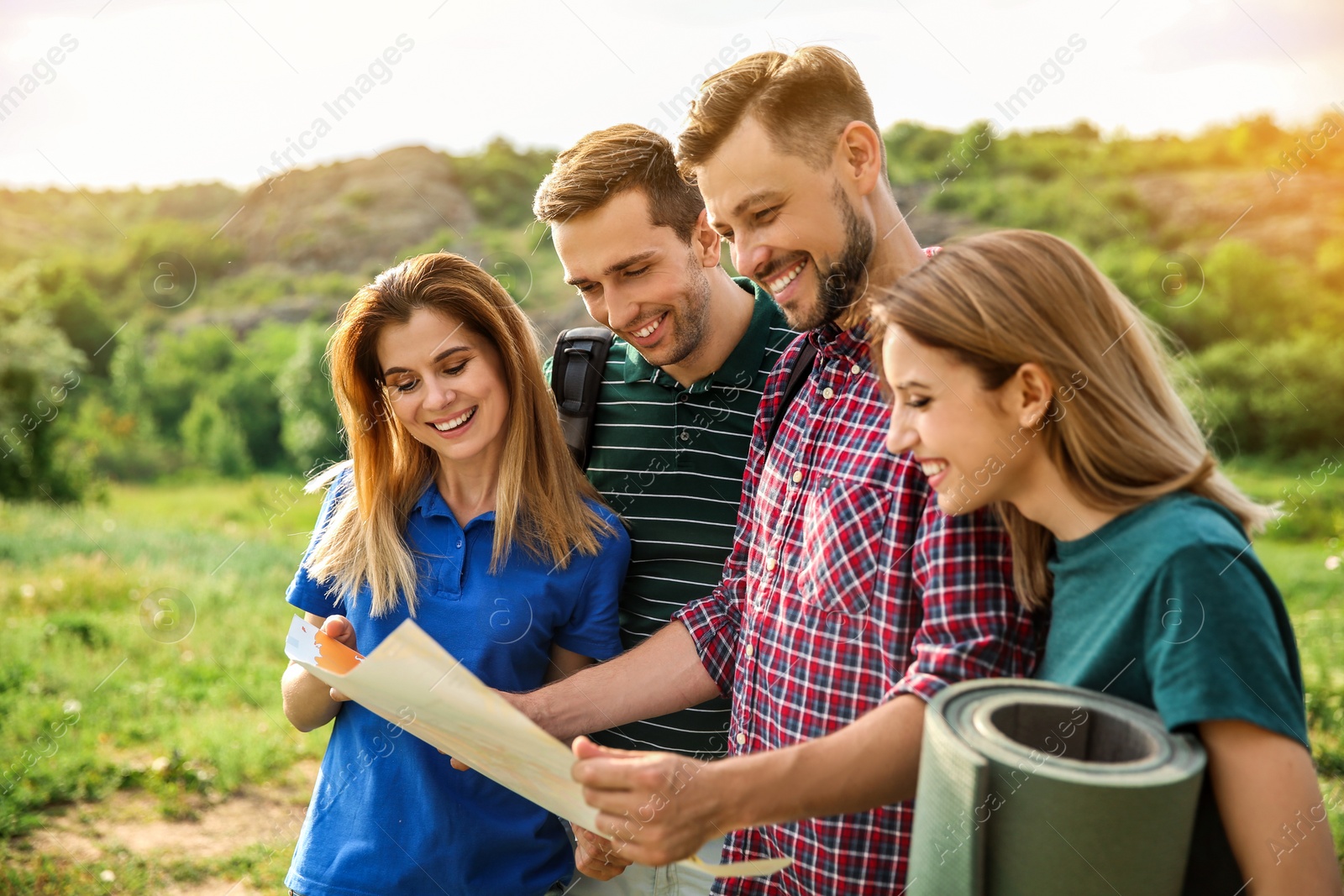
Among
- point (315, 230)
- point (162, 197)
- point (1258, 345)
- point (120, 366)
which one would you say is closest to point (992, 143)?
point (1258, 345)

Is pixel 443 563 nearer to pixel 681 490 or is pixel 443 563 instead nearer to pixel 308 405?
pixel 681 490

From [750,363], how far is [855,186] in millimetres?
626

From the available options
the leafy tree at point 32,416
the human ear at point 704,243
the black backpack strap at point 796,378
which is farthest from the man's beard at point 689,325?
the leafy tree at point 32,416

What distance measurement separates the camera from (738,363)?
9.23ft

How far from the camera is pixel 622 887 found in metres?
2.60

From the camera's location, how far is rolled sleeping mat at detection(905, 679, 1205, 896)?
1.34m

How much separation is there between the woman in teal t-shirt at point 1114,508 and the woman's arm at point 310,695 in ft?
4.77

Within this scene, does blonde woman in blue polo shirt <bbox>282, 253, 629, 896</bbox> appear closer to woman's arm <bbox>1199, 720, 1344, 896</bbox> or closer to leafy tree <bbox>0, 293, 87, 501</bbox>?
woman's arm <bbox>1199, 720, 1344, 896</bbox>

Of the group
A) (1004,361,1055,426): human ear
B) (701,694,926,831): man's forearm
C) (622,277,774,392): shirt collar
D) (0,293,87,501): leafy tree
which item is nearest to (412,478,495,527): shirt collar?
(622,277,774,392): shirt collar

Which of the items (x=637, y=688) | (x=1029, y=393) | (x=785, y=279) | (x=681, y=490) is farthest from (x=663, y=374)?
(x=1029, y=393)

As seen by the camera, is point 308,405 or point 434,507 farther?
point 308,405

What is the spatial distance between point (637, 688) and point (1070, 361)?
1.23m

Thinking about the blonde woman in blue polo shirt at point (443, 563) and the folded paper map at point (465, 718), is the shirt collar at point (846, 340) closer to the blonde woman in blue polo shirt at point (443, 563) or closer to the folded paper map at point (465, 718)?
the blonde woman in blue polo shirt at point (443, 563)

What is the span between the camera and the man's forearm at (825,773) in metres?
1.67
